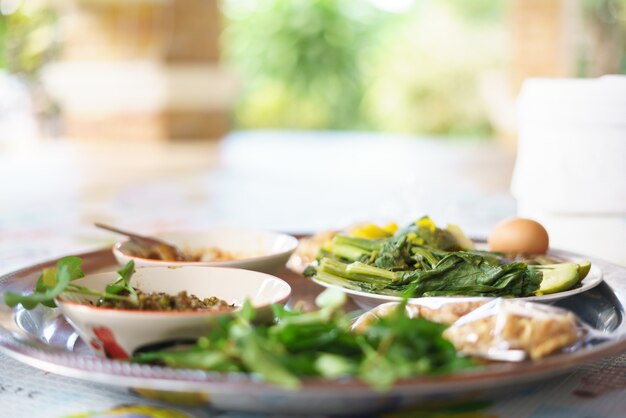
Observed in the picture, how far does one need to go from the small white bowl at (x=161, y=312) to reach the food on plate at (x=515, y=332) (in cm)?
18

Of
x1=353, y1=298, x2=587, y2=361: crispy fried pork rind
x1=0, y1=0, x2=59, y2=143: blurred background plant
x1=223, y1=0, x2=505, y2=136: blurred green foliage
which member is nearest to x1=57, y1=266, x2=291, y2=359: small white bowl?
x1=353, y1=298, x2=587, y2=361: crispy fried pork rind

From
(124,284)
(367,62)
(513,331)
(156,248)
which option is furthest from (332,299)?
(367,62)

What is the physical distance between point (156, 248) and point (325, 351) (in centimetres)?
53

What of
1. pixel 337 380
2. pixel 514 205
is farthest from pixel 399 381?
pixel 514 205

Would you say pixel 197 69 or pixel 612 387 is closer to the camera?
pixel 612 387

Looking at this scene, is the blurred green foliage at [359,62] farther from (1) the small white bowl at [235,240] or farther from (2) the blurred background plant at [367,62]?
(1) the small white bowl at [235,240]

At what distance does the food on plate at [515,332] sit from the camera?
2.22 ft

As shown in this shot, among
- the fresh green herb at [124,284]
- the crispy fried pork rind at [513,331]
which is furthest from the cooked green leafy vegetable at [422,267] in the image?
the fresh green herb at [124,284]

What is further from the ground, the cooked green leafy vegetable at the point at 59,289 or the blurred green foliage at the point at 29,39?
the blurred green foliage at the point at 29,39

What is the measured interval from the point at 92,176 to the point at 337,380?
304cm

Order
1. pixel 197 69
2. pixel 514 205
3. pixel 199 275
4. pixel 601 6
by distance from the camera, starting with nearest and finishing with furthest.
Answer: pixel 199 275 < pixel 514 205 < pixel 197 69 < pixel 601 6

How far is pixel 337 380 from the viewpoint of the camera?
58 centimetres

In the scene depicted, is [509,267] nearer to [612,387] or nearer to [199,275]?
[612,387]

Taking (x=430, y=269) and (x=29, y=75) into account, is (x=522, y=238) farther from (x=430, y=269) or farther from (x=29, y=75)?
(x=29, y=75)
